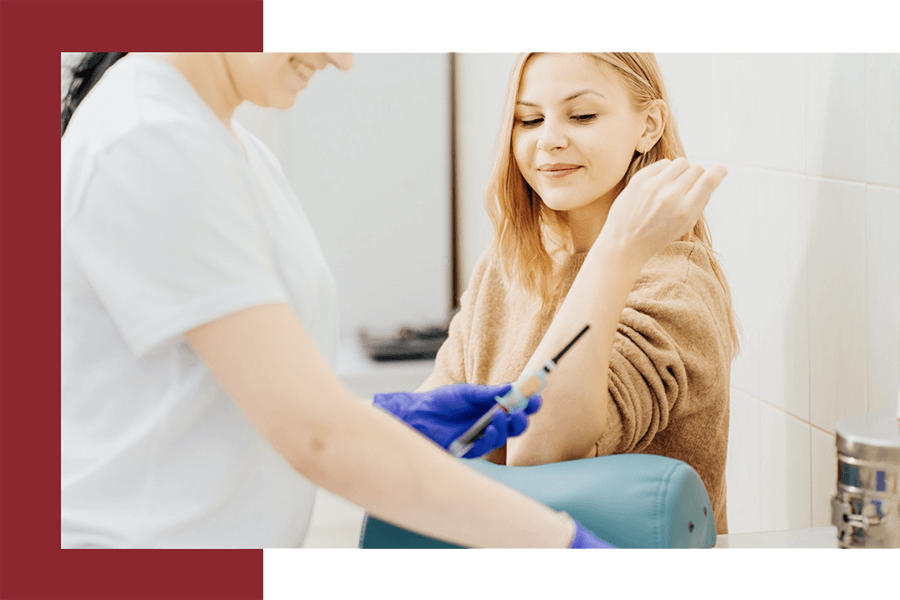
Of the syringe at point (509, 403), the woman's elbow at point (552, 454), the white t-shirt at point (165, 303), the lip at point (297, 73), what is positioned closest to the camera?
the white t-shirt at point (165, 303)

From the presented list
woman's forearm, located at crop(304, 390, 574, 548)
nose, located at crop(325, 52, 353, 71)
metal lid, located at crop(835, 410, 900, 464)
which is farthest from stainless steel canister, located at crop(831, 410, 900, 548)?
nose, located at crop(325, 52, 353, 71)

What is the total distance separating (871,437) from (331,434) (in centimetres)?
48

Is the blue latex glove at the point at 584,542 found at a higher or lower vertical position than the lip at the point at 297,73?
lower

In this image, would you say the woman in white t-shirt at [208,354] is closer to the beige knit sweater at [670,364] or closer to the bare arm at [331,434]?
the bare arm at [331,434]

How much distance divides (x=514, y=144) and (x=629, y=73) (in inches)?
5.7

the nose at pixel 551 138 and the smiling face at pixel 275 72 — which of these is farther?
the nose at pixel 551 138

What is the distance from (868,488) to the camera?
28.2 inches

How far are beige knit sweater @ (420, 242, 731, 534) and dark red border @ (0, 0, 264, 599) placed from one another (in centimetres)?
40

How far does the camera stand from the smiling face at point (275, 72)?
61 centimetres

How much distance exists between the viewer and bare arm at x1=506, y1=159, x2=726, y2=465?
783mm

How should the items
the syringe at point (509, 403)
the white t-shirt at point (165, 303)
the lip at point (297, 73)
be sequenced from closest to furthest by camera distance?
the white t-shirt at point (165, 303)
the lip at point (297, 73)
the syringe at point (509, 403)

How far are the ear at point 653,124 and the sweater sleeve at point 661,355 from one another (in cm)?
12

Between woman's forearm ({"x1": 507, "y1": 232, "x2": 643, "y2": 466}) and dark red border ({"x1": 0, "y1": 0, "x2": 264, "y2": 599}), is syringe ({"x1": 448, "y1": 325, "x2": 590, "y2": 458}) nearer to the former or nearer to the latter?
woman's forearm ({"x1": 507, "y1": 232, "x2": 643, "y2": 466})

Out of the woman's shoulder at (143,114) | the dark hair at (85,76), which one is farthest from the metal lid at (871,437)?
the dark hair at (85,76)
